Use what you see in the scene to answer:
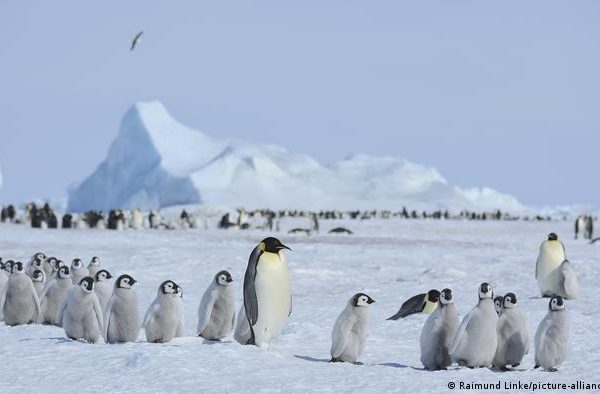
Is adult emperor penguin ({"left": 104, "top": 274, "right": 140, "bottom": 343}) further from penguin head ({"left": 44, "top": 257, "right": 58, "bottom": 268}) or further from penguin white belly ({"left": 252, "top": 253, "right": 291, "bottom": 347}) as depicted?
penguin head ({"left": 44, "top": 257, "right": 58, "bottom": 268})

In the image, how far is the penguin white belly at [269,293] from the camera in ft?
24.7

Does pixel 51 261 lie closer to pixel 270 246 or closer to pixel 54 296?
pixel 54 296

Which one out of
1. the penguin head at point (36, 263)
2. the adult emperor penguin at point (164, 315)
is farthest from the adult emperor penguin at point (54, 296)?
the adult emperor penguin at point (164, 315)

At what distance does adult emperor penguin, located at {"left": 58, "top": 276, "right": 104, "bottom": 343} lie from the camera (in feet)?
25.2

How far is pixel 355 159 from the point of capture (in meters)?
122

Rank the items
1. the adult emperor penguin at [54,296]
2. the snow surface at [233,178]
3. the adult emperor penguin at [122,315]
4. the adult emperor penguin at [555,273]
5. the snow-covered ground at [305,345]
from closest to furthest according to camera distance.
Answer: the snow-covered ground at [305,345] < the adult emperor penguin at [122,315] < the adult emperor penguin at [54,296] < the adult emperor penguin at [555,273] < the snow surface at [233,178]

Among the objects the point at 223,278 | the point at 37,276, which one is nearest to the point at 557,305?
the point at 223,278

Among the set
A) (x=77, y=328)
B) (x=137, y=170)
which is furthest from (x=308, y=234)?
(x=137, y=170)

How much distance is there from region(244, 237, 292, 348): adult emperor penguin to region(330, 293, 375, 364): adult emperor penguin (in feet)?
1.83

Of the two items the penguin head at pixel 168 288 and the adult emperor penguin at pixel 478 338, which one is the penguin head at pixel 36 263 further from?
the adult emperor penguin at pixel 478 338

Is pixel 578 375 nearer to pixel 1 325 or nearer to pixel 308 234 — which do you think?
pixel 1 325

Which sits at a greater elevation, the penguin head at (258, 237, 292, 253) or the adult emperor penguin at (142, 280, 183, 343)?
the penguin head at (258, 237, 292, 253)

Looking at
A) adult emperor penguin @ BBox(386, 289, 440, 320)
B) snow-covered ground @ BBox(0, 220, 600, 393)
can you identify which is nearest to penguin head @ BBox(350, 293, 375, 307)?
snow-covered ground @ BBox(0, 220, 600, 393)

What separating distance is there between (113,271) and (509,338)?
9273 mm
